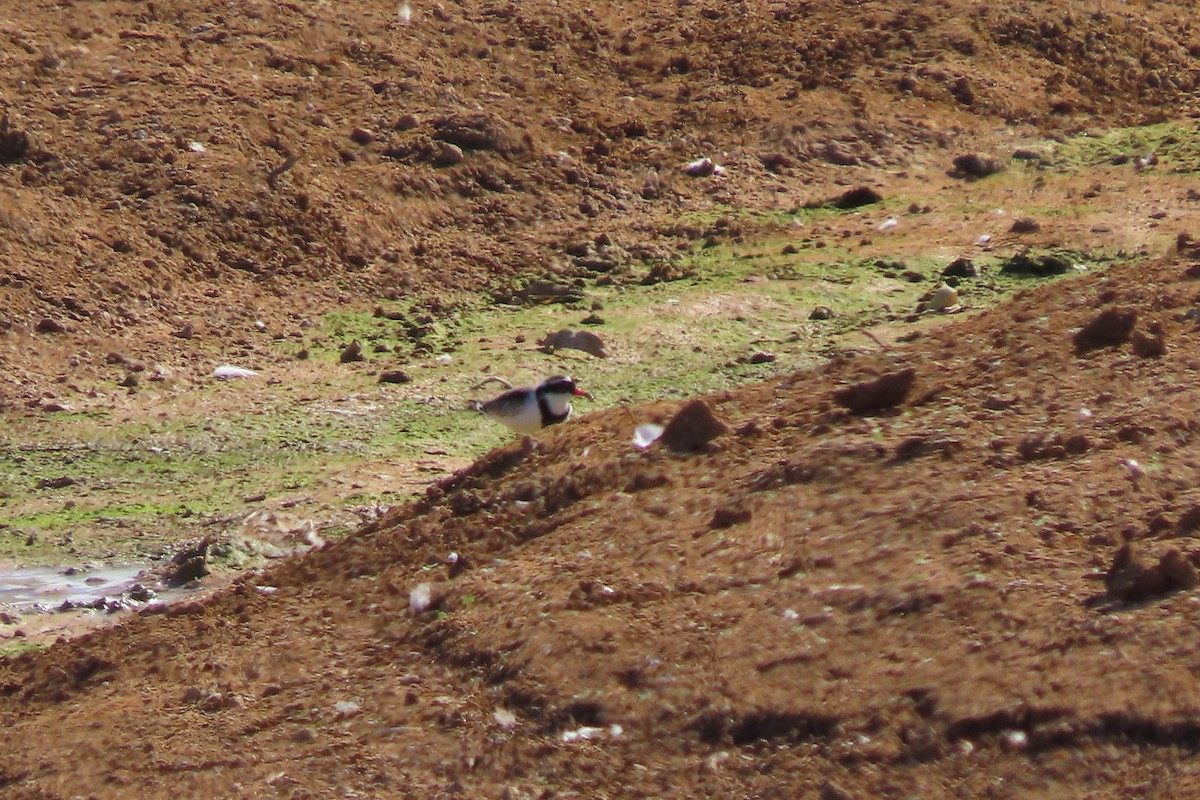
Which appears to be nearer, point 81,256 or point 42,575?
point 42,575

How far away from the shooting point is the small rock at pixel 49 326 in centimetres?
1174

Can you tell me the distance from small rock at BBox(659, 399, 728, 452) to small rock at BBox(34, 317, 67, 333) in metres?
5.96

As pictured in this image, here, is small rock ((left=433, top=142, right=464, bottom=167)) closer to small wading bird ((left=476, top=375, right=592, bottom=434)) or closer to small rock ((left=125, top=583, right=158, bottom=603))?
small wading bird ((left=476, top=375, right=592, bottom=434))

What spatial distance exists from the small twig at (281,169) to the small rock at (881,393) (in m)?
7.26

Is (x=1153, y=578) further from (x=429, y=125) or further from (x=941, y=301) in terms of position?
(x=429, y=125)

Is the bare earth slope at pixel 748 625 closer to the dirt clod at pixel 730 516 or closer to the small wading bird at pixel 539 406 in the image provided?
the dirt clod at pixel 730 516

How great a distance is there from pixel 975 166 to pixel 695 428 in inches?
313

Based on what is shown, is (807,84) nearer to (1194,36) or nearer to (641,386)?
(1194,36)

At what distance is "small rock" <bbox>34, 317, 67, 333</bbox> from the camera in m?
11.7

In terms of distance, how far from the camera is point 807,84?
15.5 metres

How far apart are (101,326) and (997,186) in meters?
6.23

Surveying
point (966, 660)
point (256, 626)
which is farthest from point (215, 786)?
point (966, 660)

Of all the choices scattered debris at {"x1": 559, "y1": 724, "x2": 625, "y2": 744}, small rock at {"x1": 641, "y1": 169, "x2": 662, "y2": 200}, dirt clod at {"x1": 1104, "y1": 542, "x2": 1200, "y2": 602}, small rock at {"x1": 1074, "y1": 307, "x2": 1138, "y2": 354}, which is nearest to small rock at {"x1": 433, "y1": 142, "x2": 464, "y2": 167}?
small rock at {"x1": 641, "y1": 169, "x2": 662, "y2": 200}

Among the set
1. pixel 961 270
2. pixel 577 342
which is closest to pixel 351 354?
pixel 577 342
